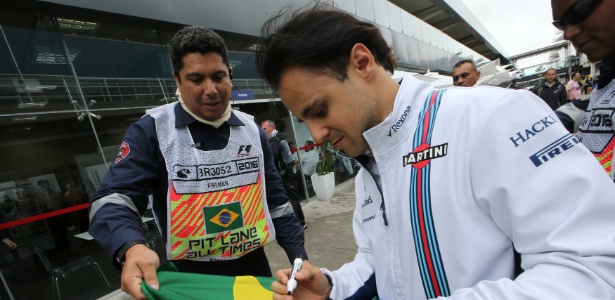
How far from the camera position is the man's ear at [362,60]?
100 centimetres

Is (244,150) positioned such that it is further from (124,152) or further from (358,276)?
(358,276)

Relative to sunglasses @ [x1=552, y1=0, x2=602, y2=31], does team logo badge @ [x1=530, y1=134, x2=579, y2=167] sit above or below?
below

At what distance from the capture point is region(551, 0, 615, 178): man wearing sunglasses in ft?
4.35

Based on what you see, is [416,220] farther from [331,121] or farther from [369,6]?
[369,6]

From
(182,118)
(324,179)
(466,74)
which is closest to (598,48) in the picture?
(182,118)

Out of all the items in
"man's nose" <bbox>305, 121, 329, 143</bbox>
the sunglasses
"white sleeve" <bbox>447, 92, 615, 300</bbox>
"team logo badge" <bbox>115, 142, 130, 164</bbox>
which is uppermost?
"team logo badge" <bbox>115, 142, 130, 164</bbox>

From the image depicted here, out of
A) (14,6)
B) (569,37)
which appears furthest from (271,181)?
(14,6)

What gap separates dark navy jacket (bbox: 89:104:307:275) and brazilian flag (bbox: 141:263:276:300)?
0.68ft

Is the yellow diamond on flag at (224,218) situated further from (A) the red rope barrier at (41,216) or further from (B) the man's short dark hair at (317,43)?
(A) the red rope barrier at (41,216)

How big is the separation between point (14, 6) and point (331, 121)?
5.23 metres

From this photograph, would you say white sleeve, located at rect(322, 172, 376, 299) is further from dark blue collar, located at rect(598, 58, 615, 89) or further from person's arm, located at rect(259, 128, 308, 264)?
dark blue collar, located at rect(598, 58, 615, 89)

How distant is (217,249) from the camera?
1.62 meters

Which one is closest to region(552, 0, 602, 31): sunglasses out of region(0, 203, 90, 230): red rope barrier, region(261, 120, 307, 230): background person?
region(261, 120, 307, 230): background person

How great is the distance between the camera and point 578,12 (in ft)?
4.44
